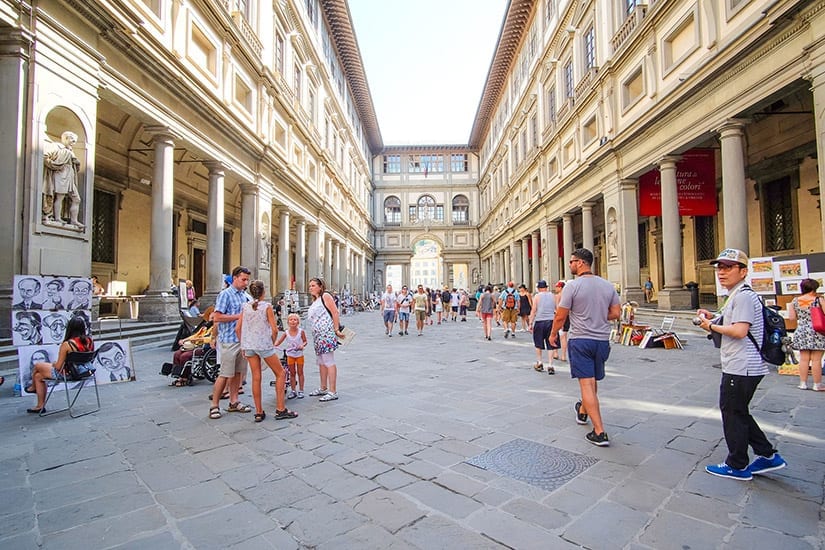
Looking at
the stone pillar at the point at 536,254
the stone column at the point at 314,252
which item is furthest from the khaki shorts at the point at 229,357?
the stone pillar at the point at 536,254

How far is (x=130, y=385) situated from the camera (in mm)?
6371

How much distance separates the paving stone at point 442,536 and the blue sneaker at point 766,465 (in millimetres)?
2127

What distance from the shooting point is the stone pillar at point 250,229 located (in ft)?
53.2

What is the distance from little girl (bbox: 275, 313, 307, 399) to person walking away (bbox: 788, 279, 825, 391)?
21.7 ft

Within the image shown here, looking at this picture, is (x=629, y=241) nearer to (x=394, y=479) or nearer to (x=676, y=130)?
(x=676, y=130)

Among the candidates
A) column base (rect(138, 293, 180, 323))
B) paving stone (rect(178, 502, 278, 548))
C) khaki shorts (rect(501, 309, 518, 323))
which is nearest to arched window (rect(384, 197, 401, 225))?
khaki shorts (rect(501, 309, 518, 323))

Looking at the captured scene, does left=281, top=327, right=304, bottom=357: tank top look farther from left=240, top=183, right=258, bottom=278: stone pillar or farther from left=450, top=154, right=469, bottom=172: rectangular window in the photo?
left=450, top=154, right=469, bottom=172: rectangular window

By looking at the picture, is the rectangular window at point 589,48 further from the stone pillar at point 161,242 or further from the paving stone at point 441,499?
the paving stone at point 441,499

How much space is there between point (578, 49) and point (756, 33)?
440 inches

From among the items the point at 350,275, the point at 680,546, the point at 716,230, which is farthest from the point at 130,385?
the point at 350,275

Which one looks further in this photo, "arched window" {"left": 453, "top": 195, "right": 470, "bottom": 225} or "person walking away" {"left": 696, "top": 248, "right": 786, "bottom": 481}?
"arched window" {"left": 453, "top": 195, "right": 470, "bottom": 225}

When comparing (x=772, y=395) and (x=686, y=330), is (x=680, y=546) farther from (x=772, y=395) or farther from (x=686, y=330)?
(x=686, y=330)

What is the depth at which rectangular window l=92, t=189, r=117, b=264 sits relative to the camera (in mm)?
13406

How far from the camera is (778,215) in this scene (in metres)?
13.8
